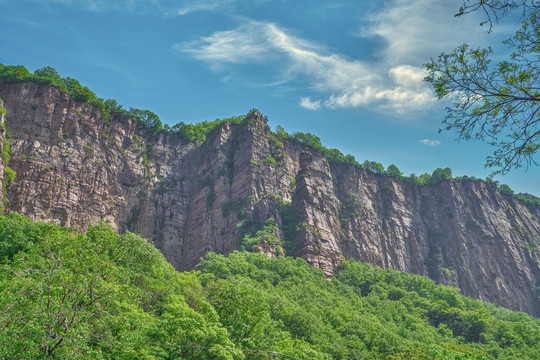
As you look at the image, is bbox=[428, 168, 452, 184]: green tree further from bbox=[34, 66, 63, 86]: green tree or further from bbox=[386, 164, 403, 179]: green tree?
bbox=[34, 66, 63, 86]: green tree

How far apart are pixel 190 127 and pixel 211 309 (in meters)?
67.7

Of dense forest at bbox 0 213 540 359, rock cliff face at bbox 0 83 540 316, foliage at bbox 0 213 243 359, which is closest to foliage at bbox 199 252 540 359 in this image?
dense forest at bbox 0 213 540 359

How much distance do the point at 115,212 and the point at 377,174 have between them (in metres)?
66.2

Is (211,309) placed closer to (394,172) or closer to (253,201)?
(253,201)

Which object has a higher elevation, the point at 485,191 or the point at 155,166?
the point at 485,191

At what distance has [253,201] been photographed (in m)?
76.4

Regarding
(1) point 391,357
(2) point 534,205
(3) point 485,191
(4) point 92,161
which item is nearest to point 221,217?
(4) point 92,161

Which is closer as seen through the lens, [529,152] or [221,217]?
[529,152]

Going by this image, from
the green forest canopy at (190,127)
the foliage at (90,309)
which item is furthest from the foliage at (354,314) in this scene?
the green forest canopy at (190,127)

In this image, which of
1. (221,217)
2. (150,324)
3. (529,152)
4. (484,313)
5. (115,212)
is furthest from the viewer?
(221,217)

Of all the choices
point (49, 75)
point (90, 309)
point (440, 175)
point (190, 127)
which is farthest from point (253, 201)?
point (440, 175)

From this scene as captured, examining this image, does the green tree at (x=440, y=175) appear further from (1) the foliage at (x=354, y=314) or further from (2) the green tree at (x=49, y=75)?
(2) the green tree at (x=49, y=75)

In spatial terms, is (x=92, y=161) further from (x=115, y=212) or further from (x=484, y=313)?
(x=484, y=313)

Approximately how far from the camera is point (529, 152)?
36.8 ft
